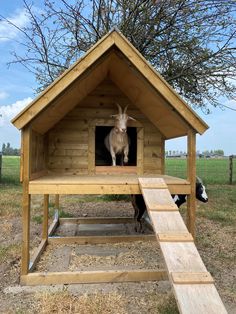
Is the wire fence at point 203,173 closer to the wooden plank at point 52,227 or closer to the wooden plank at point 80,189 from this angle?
the wooden plank at point 52,227

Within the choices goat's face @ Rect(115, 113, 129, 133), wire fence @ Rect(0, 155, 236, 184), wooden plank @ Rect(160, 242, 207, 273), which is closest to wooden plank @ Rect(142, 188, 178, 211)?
wooden plank @ Rect(160, 242, 207, 273)

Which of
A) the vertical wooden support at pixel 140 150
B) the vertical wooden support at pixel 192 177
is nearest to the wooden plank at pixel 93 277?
the vertical wooden support at pixel 192 177

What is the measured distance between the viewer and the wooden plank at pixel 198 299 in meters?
2.71

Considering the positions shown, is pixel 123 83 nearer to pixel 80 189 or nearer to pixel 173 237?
pixel 80 189

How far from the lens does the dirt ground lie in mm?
3734

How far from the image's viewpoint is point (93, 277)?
452 cm

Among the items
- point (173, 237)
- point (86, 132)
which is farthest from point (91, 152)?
point (173, 237)

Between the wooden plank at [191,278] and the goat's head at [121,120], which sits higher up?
the goat's head at [121,120]

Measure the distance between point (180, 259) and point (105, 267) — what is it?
1941 millimetres

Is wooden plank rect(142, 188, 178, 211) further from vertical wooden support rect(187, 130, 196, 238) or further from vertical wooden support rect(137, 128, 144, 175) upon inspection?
vertical wooden support rect(137, 128, 144, 175)

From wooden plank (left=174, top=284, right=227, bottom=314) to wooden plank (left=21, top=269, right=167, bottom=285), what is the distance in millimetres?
1645

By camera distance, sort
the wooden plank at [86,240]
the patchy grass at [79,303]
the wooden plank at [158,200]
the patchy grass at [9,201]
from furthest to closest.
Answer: the patchy grass at [9,201], the wooden plank at [86,240], the wooden plank at [158,200], the patchy grass at [79,303]

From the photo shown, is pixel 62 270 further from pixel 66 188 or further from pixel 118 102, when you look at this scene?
pixel 118 102

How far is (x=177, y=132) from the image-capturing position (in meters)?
5.37
